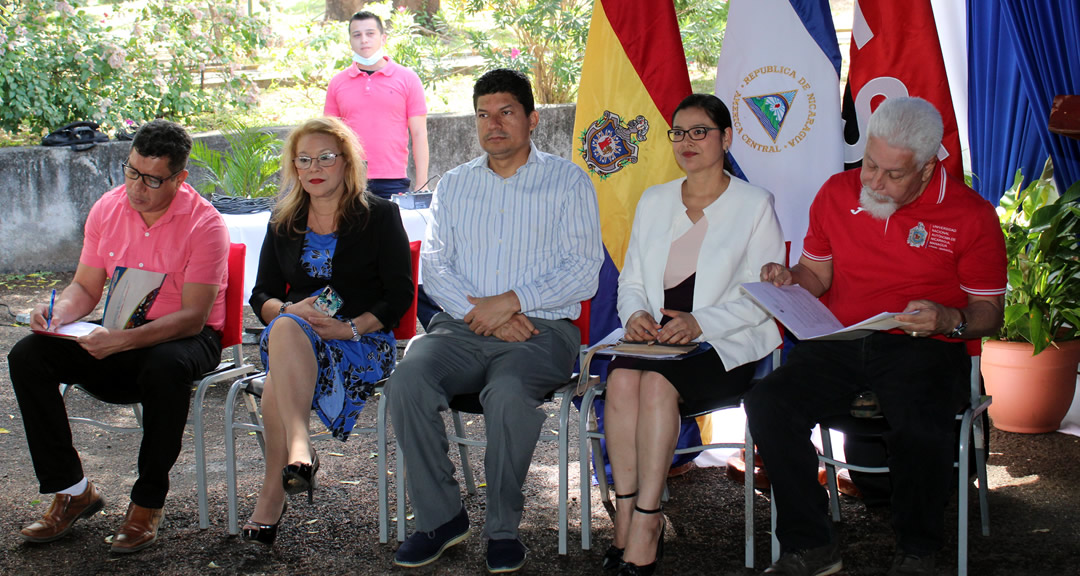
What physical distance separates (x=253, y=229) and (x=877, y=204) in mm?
3049

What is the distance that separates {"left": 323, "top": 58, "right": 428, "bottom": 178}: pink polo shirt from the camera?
6312 mm

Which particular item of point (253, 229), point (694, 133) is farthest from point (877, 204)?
point (253, 229)

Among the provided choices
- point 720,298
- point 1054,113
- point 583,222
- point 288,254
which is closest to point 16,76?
point 288,254

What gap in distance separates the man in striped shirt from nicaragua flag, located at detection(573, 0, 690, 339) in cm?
34

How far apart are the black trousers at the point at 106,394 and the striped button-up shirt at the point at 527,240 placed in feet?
3.06

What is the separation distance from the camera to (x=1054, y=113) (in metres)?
3.51

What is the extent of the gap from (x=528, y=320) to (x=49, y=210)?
228 inches

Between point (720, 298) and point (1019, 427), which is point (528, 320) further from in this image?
point (1019, 427)

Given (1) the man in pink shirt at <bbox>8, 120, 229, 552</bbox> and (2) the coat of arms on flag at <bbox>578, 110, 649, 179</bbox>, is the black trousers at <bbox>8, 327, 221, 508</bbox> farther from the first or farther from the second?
(2) the coat of arms on flag at <bbox>578, 110, 649, 179</bbox>

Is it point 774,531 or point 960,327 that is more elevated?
point 960,327

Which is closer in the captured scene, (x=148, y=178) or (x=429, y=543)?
(x=429, y=543)

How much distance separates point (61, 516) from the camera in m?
3.36

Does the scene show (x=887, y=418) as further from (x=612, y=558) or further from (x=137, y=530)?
(x=137, y=530)

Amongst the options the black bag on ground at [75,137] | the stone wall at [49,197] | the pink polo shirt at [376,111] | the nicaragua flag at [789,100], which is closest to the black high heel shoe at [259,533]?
the nicaragua flag at [789,100]
